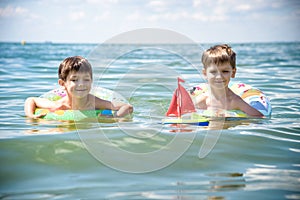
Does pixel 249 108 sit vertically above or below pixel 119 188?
above

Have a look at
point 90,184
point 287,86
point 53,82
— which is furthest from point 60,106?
point 287,86

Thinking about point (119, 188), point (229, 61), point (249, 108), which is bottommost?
point (119, 188)

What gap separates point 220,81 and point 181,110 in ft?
2.62

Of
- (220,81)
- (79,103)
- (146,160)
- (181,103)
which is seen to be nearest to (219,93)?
(220,81)

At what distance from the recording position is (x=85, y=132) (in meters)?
3.97

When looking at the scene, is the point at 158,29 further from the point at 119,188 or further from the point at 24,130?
the point at 119,188

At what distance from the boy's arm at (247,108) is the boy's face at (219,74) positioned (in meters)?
0.30

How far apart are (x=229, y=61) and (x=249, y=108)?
2.17ft

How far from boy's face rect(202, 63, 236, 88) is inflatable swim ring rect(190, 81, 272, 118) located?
1.24 ft

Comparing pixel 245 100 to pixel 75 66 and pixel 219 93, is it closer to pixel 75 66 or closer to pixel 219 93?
pixel 219 93

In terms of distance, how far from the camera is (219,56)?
5074 millimetres

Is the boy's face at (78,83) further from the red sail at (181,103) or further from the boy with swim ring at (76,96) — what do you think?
the red sail at (181,103)

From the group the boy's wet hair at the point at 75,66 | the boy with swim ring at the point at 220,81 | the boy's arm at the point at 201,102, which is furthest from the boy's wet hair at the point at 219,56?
the boy's wet hair at the point at 75,66

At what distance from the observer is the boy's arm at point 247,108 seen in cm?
509
